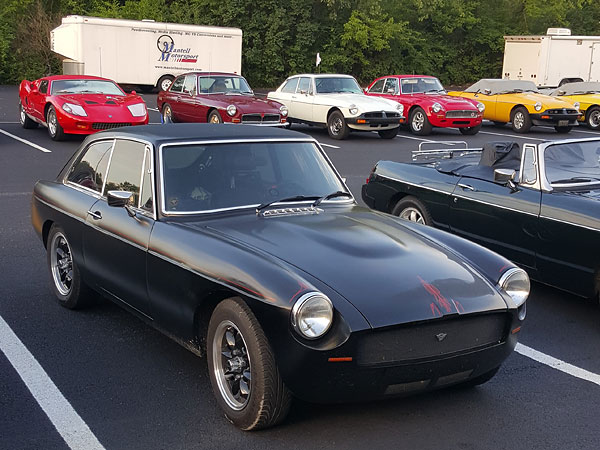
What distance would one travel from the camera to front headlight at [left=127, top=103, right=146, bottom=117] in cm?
1595

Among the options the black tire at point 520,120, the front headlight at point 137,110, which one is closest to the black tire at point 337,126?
the front headlight at point 137,110

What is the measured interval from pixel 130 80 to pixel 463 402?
1154 inches

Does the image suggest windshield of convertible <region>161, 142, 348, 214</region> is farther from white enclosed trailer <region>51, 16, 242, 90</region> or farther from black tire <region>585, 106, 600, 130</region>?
white enclosed trailer <region>51, 16, 242, 90</region>

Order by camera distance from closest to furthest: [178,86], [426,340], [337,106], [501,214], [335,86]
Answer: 1. [426,340]
2. [501,214]
3. [337,106]
4. [178,86]
5. [335,86]

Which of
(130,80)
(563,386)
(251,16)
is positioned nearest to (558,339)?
(563,386)

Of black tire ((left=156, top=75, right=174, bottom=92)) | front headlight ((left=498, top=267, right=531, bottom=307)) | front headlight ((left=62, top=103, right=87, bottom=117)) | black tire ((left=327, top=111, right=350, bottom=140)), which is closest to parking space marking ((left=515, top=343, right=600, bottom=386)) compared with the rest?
front headlight ((left=498, top=267, right=531, bottom=307))

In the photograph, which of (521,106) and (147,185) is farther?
(521,106)

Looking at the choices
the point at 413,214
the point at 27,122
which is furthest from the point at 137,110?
the point at 413,214

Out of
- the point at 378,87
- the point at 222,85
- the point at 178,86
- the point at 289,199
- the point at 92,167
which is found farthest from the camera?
the point at 378,87

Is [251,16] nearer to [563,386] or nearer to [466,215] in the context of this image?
[466,215]

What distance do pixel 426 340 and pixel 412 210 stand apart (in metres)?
4.21

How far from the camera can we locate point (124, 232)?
4.95m

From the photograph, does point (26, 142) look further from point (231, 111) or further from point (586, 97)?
point (586, 97)

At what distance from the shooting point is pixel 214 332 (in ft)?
13.5
